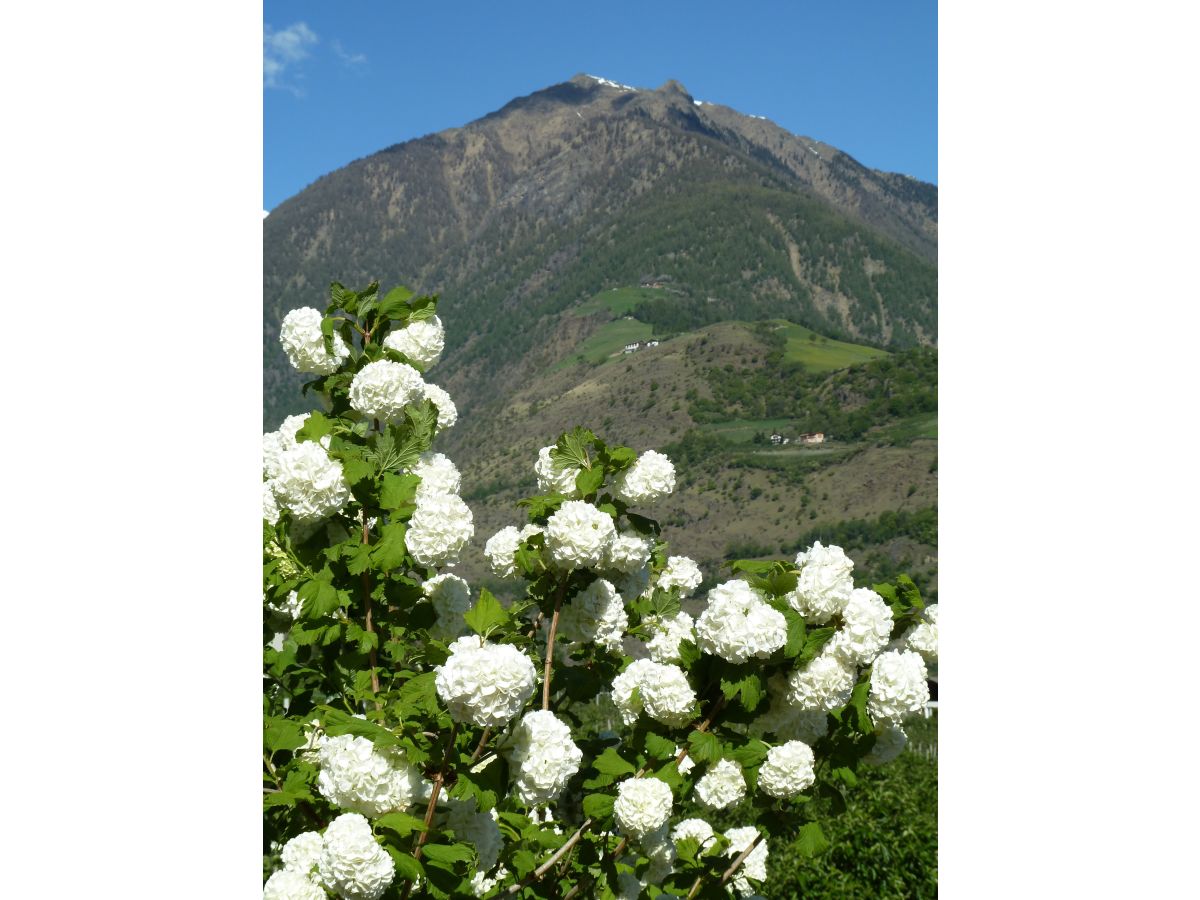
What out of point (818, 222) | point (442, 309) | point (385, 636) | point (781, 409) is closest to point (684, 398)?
point (781, 409)

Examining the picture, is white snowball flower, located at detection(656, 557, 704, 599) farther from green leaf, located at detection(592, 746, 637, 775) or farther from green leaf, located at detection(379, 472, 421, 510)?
green leaf, located at detection(379, 472, 421, 510)

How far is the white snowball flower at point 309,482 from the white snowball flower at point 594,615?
1.88 ft

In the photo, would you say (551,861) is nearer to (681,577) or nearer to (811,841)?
(811,841)

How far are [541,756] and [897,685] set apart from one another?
2.39 feet

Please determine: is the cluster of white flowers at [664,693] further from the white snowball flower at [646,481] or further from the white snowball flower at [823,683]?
the white snowball flower at [646,481]

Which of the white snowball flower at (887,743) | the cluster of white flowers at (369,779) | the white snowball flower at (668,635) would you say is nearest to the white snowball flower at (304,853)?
the cluster of white flowers at (369,779)

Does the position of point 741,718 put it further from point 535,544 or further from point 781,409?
point 781,409

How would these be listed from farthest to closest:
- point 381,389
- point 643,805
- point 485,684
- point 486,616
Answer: point 381,389 → point 643,805 → point 486,616 → point 485,684

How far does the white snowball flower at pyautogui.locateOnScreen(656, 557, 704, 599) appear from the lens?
2.84 m

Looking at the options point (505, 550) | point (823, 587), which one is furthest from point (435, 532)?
point (823, 587)

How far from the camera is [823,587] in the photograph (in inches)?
81.3

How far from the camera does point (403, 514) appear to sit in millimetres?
2189

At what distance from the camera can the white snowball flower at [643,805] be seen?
210cm
